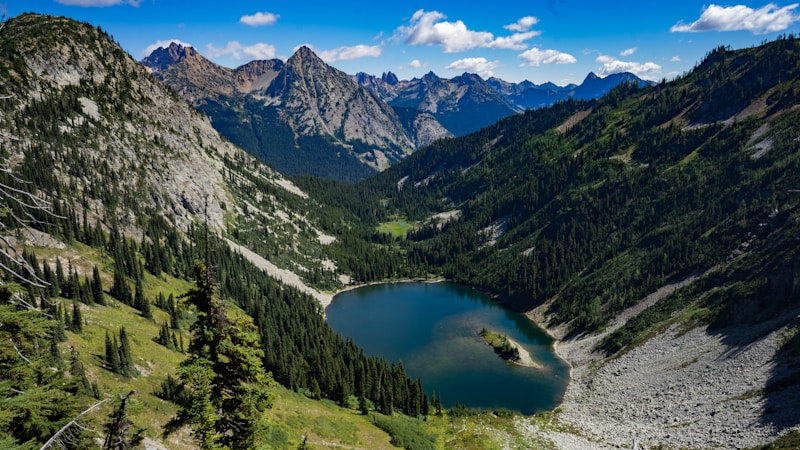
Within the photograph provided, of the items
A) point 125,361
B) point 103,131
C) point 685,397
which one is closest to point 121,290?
point 125,361

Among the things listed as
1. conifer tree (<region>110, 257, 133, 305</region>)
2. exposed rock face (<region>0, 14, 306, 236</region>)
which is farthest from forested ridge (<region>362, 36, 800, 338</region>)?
exposed rock face (<region>0, 14, 306, 236</region>)

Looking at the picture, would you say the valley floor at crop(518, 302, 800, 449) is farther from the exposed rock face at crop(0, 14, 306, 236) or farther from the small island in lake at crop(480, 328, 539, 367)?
the exposed rock face at crop(0, 14, 306, 236)

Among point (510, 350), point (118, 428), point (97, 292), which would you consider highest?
point (118, 428)

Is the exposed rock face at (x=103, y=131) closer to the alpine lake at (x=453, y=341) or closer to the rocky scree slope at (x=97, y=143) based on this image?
the rocky scree slope at (x=97, y=143)

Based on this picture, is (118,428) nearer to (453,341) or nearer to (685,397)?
(685,397)

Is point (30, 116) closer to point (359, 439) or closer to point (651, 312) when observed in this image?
point (359, 439)

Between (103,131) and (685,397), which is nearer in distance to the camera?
(685,397)

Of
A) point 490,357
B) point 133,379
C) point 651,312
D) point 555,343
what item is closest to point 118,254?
point 133,379
